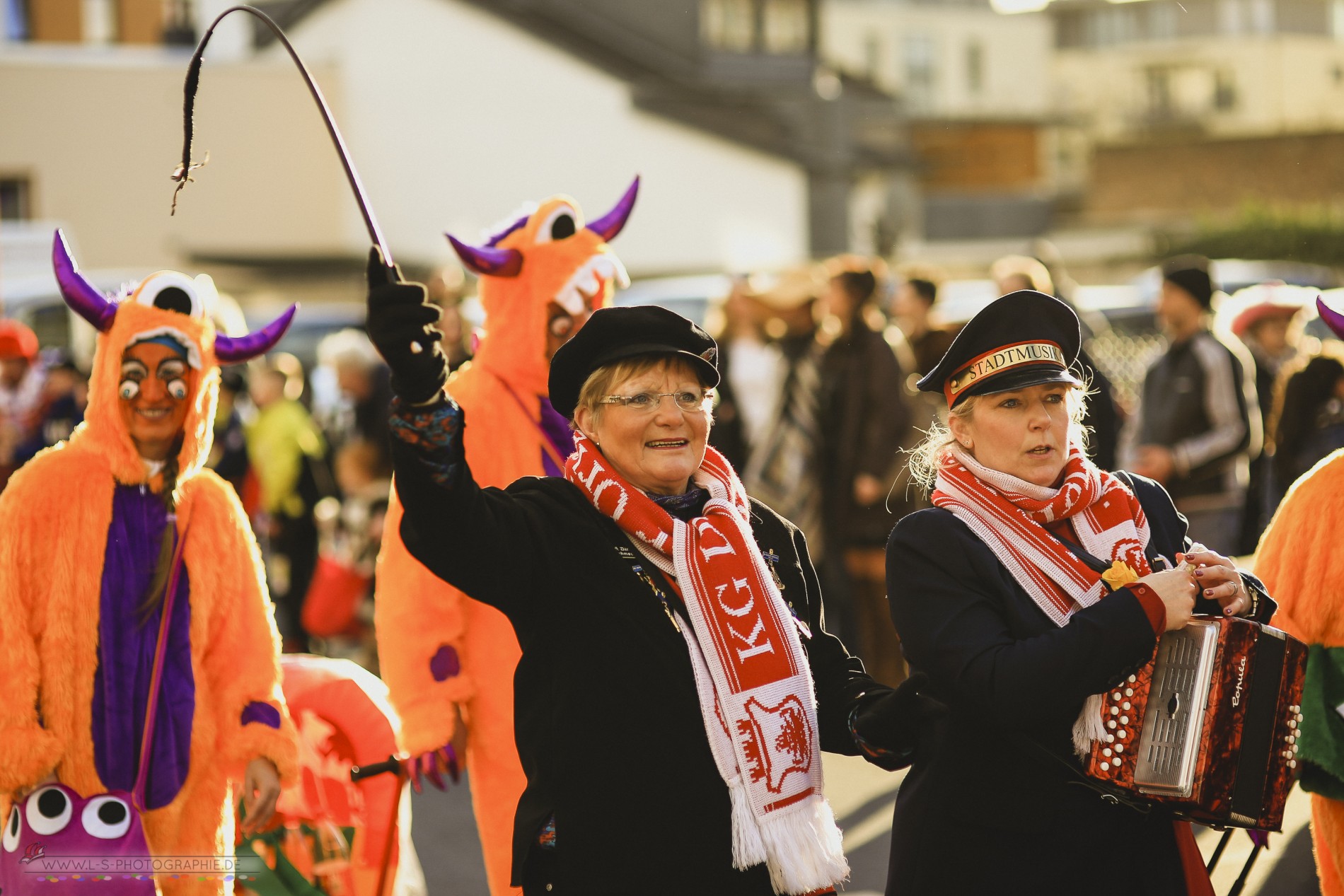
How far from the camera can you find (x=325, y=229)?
28.5 metres

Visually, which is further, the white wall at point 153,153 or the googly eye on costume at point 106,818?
the white wall at point 153,153

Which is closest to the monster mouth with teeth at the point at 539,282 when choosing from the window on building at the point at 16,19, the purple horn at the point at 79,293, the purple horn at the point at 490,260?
the purple horn at the point at 490,260

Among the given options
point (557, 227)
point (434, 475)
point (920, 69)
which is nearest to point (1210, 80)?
point (920, 69)

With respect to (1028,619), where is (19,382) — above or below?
below

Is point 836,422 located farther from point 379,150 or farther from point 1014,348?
point 379,150

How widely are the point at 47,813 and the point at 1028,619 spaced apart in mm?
2187

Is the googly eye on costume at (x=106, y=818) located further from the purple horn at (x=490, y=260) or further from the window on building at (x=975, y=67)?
the window on building at (x=975, y=67)

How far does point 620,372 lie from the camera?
2.95m

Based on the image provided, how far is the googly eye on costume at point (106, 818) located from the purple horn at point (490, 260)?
1.73 metres

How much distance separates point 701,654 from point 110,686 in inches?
60.6

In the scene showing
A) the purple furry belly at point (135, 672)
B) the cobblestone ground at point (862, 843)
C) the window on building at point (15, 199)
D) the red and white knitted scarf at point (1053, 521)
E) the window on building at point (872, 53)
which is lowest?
the cobblestone ground at point (862, 843)

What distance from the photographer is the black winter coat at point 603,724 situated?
109 inches

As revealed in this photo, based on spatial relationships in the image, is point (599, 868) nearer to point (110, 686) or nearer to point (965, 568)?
point (965, 568)

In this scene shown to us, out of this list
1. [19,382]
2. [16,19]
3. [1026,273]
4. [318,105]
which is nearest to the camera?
[318,105]
